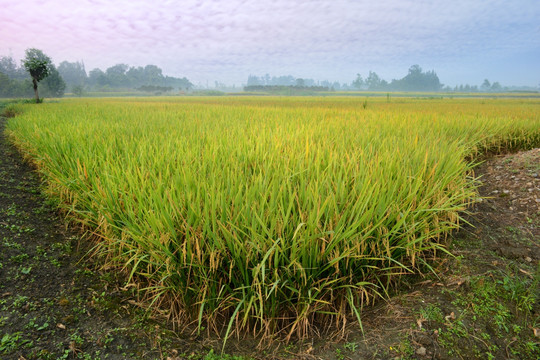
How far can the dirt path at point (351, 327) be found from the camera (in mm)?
1437

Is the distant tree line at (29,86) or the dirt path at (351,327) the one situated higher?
the distant tree line at (29,86)

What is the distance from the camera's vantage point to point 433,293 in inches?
69.6

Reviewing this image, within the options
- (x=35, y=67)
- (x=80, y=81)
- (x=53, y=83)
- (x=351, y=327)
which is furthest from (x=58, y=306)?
(x=80, y=81)

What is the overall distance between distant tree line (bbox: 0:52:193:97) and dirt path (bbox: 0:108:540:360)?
6333 cm

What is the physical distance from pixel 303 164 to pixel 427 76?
136 metres

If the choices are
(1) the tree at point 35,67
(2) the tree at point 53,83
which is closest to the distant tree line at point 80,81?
(2) the tree at point 53,83

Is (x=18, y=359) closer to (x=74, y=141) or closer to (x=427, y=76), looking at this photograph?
(x=74, y=141)

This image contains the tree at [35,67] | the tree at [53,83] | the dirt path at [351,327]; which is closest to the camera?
the dirt path at [351,327]

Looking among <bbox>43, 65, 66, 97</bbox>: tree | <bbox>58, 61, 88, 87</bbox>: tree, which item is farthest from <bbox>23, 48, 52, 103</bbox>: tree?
<bbox>58, 61, 88, 87</bbox>: tree

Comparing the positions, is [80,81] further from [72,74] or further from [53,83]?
[53,83]

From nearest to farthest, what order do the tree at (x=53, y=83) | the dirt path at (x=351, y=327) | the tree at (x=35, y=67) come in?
the dirt path at (x=351, y=327), the tree at (x=35, y=67), the tree at (x=53, y=83)

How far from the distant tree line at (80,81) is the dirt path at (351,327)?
6333cm

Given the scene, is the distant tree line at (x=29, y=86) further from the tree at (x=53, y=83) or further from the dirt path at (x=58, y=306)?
the dirt path at (x=58, y=306)

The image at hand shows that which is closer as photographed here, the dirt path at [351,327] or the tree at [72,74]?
the dirt path at [351,327]
